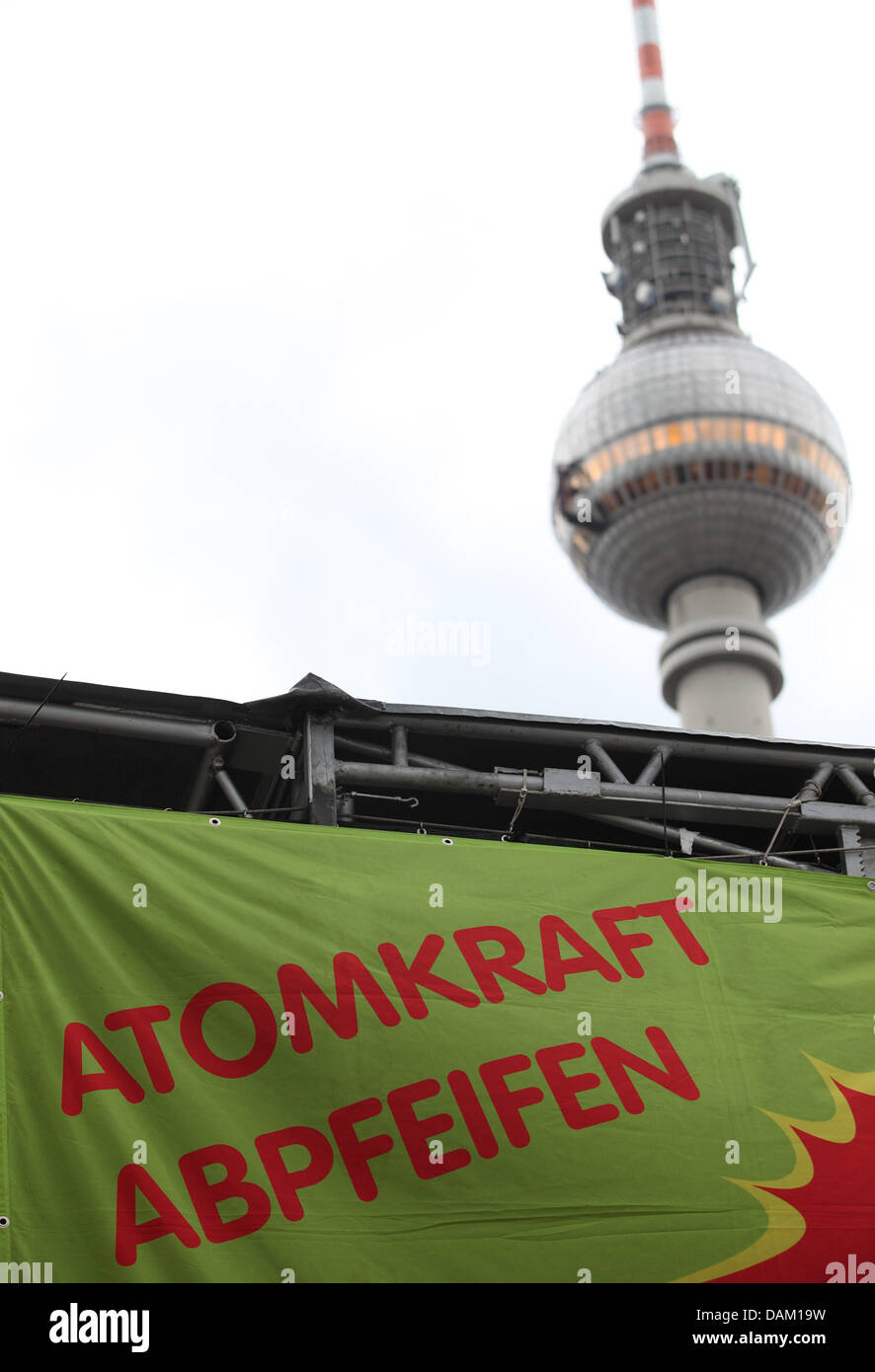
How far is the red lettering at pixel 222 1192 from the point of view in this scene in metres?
7.12

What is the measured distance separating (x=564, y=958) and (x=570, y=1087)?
831 millimetres

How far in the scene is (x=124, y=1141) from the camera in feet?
23.4

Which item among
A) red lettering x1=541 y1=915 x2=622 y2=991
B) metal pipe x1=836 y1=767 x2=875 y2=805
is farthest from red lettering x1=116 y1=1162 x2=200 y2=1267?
metal pipe x1=836 y1=767 x2=875 y2=805

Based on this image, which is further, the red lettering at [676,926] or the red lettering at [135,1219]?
the red lettering at [676,926]

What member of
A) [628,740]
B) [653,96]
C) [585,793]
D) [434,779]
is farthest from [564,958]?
[653,96]

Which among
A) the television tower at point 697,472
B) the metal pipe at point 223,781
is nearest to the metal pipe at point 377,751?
the metal pipe at point 223,781

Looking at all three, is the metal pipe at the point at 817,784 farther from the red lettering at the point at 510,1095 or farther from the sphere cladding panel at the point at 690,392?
the sphere cladding panel at the point at 690,392

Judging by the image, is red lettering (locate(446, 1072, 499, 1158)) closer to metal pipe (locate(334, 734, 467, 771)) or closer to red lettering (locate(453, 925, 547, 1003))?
red lettering (locate(453, 925, 547, 1003))

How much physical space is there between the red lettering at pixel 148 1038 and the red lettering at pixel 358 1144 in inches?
36.3

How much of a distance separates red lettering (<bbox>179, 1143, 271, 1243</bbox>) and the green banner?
0.05 ft
